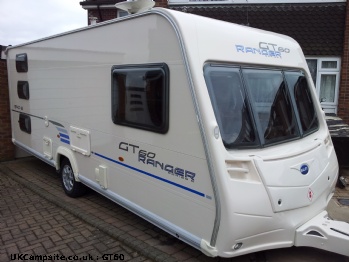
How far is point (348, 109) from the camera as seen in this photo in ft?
28.4

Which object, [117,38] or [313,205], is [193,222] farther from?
[117,38]

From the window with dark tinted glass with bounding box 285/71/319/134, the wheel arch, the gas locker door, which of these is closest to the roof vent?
the window with dark tinted glass with bounding box 285/71/319/134

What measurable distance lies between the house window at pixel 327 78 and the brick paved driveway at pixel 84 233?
622cm

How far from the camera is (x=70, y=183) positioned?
5.55 m

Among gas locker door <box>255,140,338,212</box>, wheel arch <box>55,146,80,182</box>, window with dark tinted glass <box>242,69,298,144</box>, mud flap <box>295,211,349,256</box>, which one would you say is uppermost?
window with dark tinted glass <box>242,69,298,144</box>

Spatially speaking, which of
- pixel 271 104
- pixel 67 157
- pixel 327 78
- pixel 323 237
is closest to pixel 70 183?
pixel 67 157

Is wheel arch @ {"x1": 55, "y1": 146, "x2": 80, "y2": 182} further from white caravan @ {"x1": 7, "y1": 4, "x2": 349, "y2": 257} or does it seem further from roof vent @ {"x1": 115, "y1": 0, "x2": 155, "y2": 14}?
roof vent @ {"x1": 115, "y1": 0, "x2": 155, "y2": 14}

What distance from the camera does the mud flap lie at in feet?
9.96

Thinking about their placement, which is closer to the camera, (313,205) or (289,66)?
(313,205)

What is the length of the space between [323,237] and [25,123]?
19.9 feet

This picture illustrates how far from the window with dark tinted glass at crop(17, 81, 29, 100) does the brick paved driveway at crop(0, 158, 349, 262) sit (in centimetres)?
203

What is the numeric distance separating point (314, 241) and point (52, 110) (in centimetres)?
447

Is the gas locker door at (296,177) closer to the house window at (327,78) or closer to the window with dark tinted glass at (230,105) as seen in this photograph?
the window with dark tinted glass at (230,105)

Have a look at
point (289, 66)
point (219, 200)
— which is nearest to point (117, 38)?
point (289, 66)
